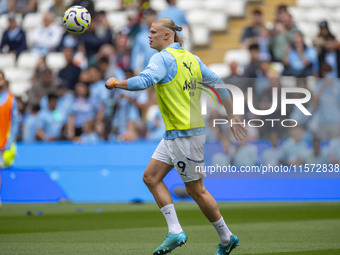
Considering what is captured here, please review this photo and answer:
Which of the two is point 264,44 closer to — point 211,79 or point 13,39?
point 13,39

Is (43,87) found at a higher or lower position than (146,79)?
lower

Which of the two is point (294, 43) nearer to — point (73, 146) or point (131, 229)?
point (73, 146)

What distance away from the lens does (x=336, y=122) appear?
13031mm

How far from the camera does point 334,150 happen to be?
1255cm

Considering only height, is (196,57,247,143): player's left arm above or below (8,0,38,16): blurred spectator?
above

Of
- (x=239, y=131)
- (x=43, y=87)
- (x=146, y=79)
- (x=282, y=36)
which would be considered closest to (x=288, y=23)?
(x=282, y=36)

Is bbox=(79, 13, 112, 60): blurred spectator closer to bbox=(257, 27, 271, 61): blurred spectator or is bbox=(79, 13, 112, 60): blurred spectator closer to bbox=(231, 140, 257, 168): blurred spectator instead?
bbox=(257, 27, 271, 61): blurred spectator

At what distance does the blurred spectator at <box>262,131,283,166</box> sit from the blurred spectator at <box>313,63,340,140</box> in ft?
2.71

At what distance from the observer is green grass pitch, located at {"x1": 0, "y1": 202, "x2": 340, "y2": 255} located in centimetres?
746

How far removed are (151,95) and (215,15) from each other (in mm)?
4784

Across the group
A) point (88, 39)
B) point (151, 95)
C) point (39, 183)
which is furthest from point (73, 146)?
point (88, 39)

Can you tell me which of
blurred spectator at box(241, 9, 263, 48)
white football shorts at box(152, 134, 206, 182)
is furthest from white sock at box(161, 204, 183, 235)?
blurred spectator at box(241, 9, 263, 48)

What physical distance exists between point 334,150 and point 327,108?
2.71 ft

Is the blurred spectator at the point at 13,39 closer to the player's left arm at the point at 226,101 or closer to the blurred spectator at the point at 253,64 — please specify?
the blurred spectator at the point at 253,64
